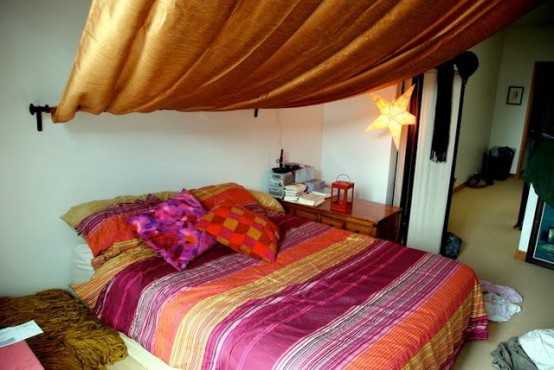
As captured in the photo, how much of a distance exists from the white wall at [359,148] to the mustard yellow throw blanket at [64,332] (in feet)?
8.18

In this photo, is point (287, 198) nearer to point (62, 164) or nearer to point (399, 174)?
point (399, 174)

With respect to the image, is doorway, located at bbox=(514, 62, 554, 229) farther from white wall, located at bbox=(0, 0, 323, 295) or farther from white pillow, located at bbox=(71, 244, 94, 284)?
white pillow, located at bbox=(71, 244, 94, 284)

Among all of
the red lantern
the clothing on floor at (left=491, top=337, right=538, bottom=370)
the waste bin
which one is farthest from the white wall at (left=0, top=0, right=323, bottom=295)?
the waste bin

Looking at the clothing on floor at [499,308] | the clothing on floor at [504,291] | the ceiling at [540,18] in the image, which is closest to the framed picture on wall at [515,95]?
the ceiling at [540,18]

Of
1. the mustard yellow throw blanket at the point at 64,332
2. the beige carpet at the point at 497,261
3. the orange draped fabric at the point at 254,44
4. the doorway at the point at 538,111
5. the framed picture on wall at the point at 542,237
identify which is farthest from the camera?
the doorway at the point at 538,111

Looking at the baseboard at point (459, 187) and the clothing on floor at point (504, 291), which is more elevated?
the baseboard at point (459, 187)

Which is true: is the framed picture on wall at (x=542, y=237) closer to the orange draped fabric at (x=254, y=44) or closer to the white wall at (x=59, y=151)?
the orange draped fabric at (x=254, y=44)

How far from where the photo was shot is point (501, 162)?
674 cm

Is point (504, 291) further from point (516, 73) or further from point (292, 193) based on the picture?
point (516, 73)

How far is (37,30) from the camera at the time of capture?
1.93 metres

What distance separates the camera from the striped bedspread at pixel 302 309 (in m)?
1.40

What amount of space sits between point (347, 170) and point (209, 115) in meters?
1.57

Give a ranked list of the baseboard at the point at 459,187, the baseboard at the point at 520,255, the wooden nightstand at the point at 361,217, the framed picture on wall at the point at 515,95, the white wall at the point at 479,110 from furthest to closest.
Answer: the framed picture on wall at the point at 515,95 → the baseboard at the point at 459,187 → the white wall at the point at 479,110 → the baseboard at the point at 520,255 → the wooden nightstand at the point at 361,217

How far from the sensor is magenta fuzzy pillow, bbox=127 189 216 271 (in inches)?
79.0
